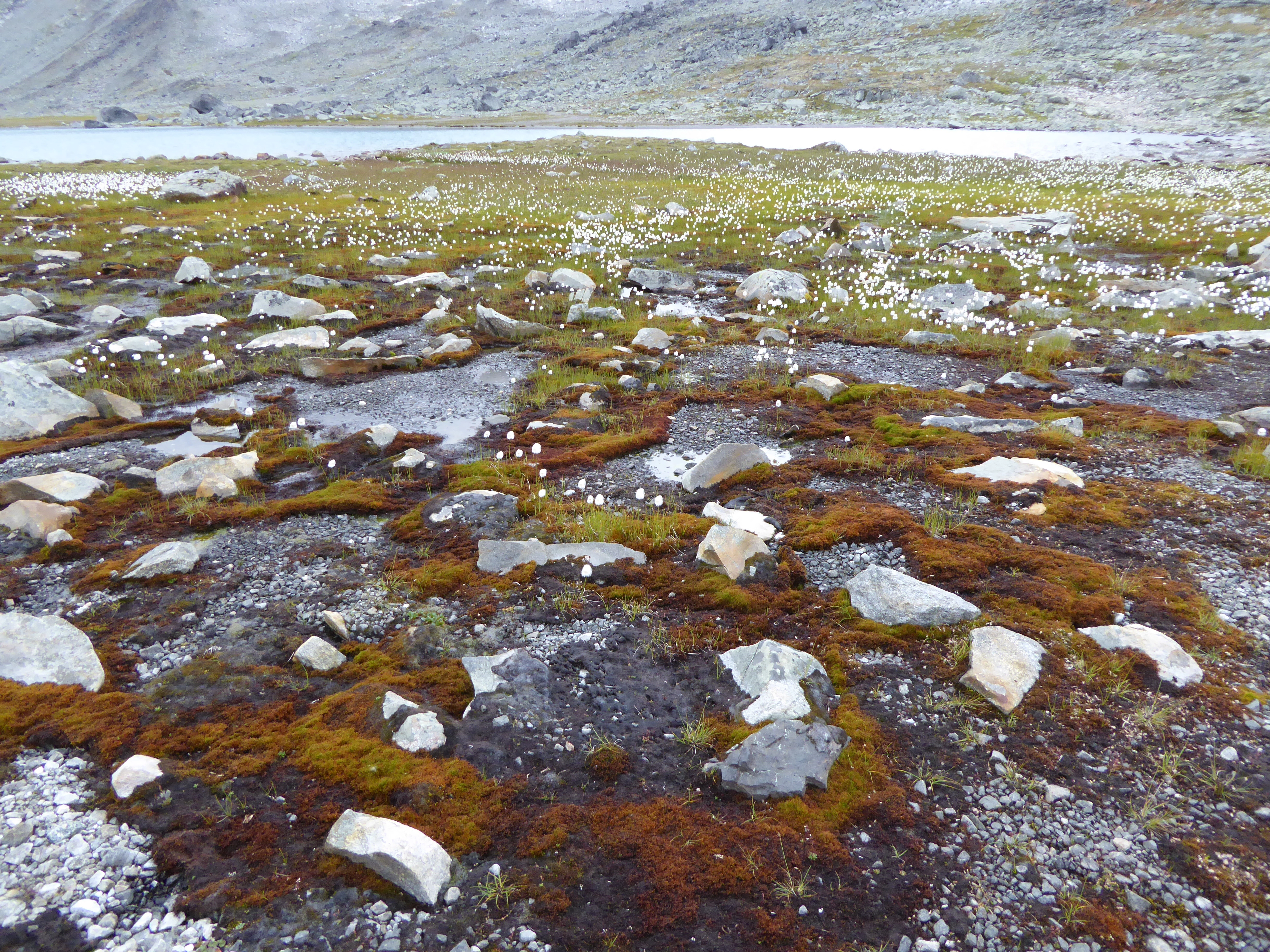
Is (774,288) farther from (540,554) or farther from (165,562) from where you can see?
(165,562)

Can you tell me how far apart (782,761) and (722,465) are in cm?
573

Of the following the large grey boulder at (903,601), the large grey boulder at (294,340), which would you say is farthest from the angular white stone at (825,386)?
the large grey boulder at (294,340)

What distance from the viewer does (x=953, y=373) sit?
15.4 metres

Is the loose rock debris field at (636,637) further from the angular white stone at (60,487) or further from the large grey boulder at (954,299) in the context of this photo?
the large grey boulder at (954,299)

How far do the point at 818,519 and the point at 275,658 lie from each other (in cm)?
684

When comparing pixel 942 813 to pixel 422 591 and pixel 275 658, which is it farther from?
pixel 275 658

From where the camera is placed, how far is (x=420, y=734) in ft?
18.6

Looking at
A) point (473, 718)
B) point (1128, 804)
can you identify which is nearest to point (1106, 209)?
point (1128, 804)

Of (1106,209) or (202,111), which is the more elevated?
(202,111)

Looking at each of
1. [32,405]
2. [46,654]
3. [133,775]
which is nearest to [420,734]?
[133,775]

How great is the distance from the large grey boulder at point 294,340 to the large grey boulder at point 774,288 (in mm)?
13172

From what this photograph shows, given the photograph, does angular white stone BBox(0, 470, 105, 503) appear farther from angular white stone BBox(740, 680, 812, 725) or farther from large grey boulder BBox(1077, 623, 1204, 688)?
large grey boulder BBox(1077, 623, 1204, 688)

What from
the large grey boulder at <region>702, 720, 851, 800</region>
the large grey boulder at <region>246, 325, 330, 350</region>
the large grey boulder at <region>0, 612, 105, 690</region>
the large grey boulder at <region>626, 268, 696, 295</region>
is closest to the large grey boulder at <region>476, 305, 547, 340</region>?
the large grey boulder at <region>246, 325, 330, 350</region>

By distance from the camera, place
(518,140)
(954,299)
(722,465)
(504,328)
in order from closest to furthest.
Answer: (722,465)
(504,328)
(954,299)
(518,140)
